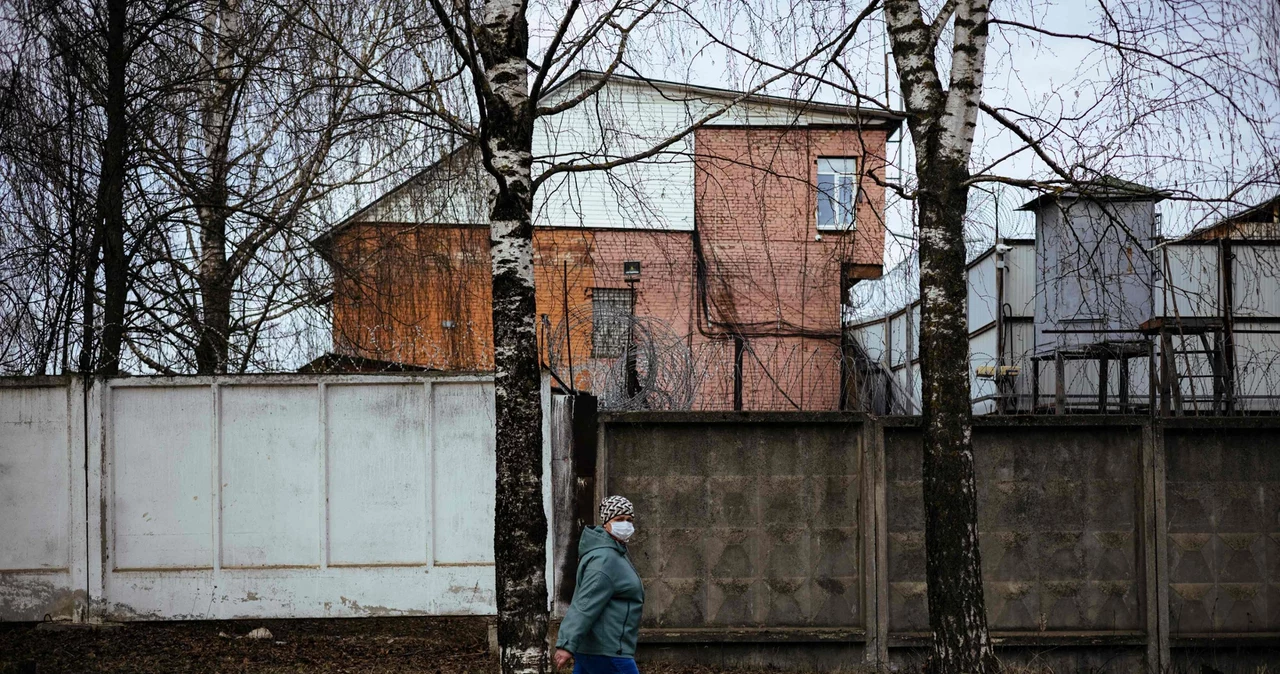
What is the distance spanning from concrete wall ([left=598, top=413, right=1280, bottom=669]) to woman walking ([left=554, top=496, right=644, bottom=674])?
231cm

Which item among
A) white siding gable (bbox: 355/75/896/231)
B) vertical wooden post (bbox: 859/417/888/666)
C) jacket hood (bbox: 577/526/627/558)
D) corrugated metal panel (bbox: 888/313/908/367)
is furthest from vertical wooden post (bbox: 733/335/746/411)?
corrugated metal panel (bbox: 888/313/908/367)

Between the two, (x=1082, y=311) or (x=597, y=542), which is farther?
(x=1082, y=311)

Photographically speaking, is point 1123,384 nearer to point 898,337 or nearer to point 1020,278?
point 1020,278

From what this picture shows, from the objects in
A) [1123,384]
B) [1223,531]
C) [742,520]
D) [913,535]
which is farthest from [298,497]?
[1123,384]

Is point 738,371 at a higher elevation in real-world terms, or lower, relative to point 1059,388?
higher

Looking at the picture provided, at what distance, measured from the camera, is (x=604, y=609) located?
5.80 m

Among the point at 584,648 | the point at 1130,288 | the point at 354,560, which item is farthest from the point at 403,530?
the point at 1130,288

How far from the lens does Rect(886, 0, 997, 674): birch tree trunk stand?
6.56 m

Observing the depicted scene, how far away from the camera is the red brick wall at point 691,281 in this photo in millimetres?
8500

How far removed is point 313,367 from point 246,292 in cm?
99

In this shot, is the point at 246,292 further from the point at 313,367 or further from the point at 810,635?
the point at 810,635

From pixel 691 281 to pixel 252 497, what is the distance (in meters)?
13.4

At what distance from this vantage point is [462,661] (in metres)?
7.81

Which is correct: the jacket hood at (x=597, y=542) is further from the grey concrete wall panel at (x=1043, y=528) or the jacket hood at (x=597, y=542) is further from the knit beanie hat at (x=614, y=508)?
the grey concrete wall panel at (x=1043, y=528)
